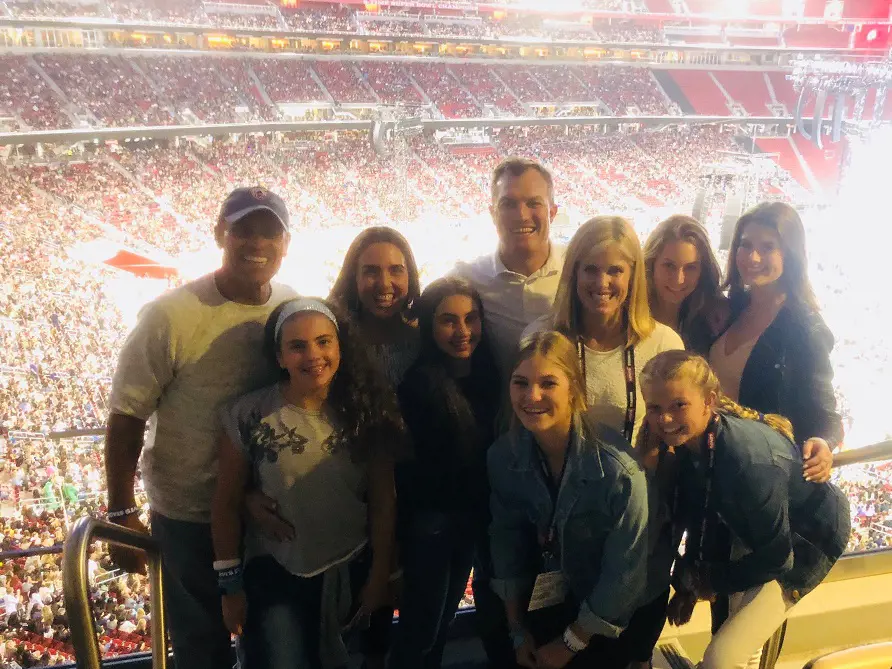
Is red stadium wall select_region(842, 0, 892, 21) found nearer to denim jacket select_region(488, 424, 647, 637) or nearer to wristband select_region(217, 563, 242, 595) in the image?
denim jacket select_region(488, 424, 647, 637)

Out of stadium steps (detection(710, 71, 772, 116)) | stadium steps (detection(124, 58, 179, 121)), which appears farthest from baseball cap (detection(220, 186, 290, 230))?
stadium steps (detection(710, 71, 772, 116))

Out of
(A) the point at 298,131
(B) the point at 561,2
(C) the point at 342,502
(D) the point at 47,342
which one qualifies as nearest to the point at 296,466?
(C) the point at 342,502

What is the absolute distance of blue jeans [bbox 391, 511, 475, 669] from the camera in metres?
1.71

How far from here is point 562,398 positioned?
147 centimetres

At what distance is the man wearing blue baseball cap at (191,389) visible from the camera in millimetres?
1682

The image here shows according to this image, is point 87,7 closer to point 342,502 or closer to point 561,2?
point 561,2

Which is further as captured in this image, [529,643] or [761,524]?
[529,643]

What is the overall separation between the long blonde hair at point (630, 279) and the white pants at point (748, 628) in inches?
25.8

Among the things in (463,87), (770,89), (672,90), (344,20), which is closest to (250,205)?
(344,20)

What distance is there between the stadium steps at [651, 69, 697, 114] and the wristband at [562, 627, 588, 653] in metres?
25.1

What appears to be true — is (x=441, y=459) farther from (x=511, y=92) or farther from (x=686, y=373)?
(x=511, y=92)

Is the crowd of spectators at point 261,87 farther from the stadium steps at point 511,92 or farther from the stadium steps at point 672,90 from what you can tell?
the stadium steps at point 672,90

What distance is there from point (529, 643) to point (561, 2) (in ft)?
81.4

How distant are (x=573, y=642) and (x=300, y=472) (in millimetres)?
726
